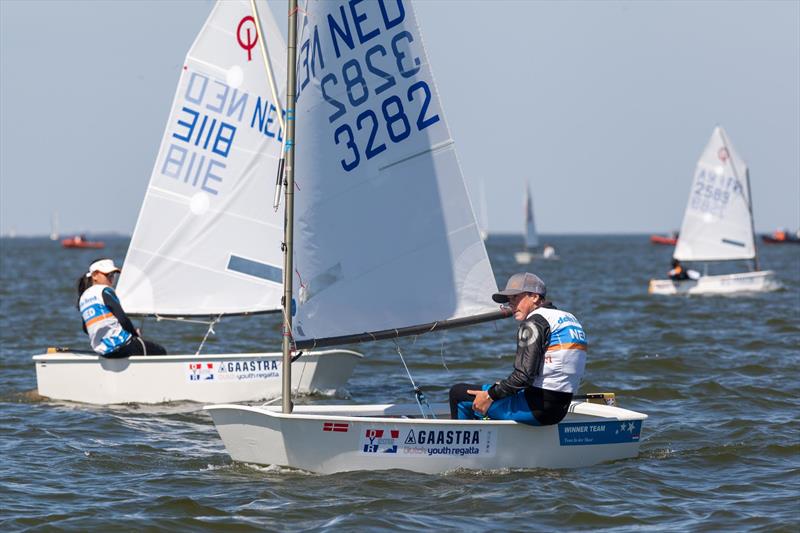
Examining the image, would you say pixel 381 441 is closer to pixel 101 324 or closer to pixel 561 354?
pixel 561 354

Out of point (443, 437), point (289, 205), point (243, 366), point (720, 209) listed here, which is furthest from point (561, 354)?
point (720, 209)

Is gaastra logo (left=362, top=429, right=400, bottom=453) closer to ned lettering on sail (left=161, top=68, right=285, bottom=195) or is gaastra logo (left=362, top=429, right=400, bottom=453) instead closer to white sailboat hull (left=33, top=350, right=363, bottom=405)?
white sailboat hull (left=33, top=350, right=363, bottom=405)

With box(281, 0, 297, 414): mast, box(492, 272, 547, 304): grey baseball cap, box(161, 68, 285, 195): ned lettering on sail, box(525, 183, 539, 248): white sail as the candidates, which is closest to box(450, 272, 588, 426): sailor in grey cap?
box(492, 272, 547, 304): grey baseball cap

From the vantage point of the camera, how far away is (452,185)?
32.6 ft

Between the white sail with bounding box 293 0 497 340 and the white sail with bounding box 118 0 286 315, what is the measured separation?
4.28 meters

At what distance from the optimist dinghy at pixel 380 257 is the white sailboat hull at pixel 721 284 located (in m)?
25.2

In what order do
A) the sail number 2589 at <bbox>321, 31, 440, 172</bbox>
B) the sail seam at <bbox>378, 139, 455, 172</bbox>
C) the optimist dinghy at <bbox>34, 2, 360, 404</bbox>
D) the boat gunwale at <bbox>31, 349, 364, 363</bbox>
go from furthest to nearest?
the optimist dinghy at <bbox>34, 2, 360, 404</bbox>
the boat gunwale at <bbox>31, 349, 364, 363</bbox>
the sail seam at <bbox>378, 139, 455, 172</bbox>
the sail number 2589 at <bbox>321, 31, 440, 172</bbox>

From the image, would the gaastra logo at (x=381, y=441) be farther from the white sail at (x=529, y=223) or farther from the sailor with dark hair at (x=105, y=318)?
the white sail at (x=529, y=223)

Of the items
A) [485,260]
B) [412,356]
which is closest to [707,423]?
[485,260]

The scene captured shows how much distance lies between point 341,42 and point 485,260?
2.21 meters

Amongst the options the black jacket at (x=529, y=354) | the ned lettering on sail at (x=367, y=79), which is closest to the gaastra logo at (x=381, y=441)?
the black jacket at (x=529, y=354)

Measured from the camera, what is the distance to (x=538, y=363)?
355 inches

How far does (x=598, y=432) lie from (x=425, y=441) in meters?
1.45

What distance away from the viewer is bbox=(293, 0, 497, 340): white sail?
945 cm
